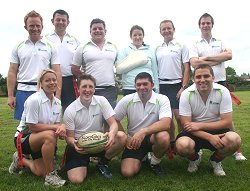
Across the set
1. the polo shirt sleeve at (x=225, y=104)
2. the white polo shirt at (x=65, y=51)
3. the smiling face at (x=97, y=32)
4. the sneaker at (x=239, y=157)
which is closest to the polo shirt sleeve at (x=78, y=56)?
the white polo shirt at (x=65, y=51)

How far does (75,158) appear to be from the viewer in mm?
6152

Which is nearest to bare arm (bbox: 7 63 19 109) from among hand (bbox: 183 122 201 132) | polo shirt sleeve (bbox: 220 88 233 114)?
hand (bbox: 183 122 201 132)

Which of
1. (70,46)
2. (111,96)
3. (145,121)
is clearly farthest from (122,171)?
(70,46)

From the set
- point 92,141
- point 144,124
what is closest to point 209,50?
point 144,124

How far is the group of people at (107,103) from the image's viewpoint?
5863 mm

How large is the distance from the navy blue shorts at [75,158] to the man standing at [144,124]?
56 centimetres

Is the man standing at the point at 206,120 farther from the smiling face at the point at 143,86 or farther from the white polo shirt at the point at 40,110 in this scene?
the white polo shirt at the point at 40,110

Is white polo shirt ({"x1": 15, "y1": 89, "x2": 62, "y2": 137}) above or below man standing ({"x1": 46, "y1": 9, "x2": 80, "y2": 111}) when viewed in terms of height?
below

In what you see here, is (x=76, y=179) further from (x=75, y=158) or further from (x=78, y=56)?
(x=78, y=56)

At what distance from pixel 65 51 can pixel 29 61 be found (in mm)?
991

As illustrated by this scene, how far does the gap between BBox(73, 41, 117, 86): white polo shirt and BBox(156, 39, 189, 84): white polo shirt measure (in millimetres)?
1019

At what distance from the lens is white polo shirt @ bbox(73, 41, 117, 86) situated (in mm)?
7004

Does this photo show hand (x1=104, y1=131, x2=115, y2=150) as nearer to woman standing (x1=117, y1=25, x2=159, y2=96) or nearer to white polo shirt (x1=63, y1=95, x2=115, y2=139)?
white polo shirt (x1=63, y1=95, x2=115, y2=139)

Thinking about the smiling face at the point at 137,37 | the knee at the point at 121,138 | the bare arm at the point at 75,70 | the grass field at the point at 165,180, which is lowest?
the grass field at the point at 165,180
